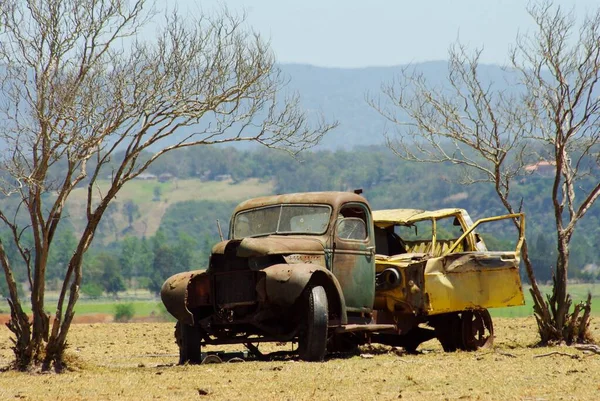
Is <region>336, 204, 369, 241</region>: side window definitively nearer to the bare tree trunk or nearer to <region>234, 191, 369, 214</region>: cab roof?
<region>234, 191, 369, 214</region>: cab roof

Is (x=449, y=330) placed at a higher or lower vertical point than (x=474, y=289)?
lower

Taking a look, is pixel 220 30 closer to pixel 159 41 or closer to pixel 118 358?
pixel 159 41

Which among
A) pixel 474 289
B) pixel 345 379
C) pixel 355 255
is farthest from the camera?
pixel 474 289

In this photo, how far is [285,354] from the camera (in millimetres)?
16719

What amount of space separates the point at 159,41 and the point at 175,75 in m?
0.65

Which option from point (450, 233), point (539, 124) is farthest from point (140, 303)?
point (539, 124)

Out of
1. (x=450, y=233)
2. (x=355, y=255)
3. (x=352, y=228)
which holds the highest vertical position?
(x=352, y=228)

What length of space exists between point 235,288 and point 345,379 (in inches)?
127

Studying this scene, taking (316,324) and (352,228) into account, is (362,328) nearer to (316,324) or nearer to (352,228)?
(316,324)

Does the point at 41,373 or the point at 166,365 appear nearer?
the point at 41,373

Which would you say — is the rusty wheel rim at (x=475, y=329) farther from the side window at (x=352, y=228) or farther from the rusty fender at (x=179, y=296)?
the rusty fender at (x=179, y=296)

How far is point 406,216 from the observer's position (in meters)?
18.4

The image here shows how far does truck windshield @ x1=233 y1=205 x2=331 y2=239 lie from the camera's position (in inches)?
640

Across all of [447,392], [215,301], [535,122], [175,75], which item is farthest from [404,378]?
[535,122]
